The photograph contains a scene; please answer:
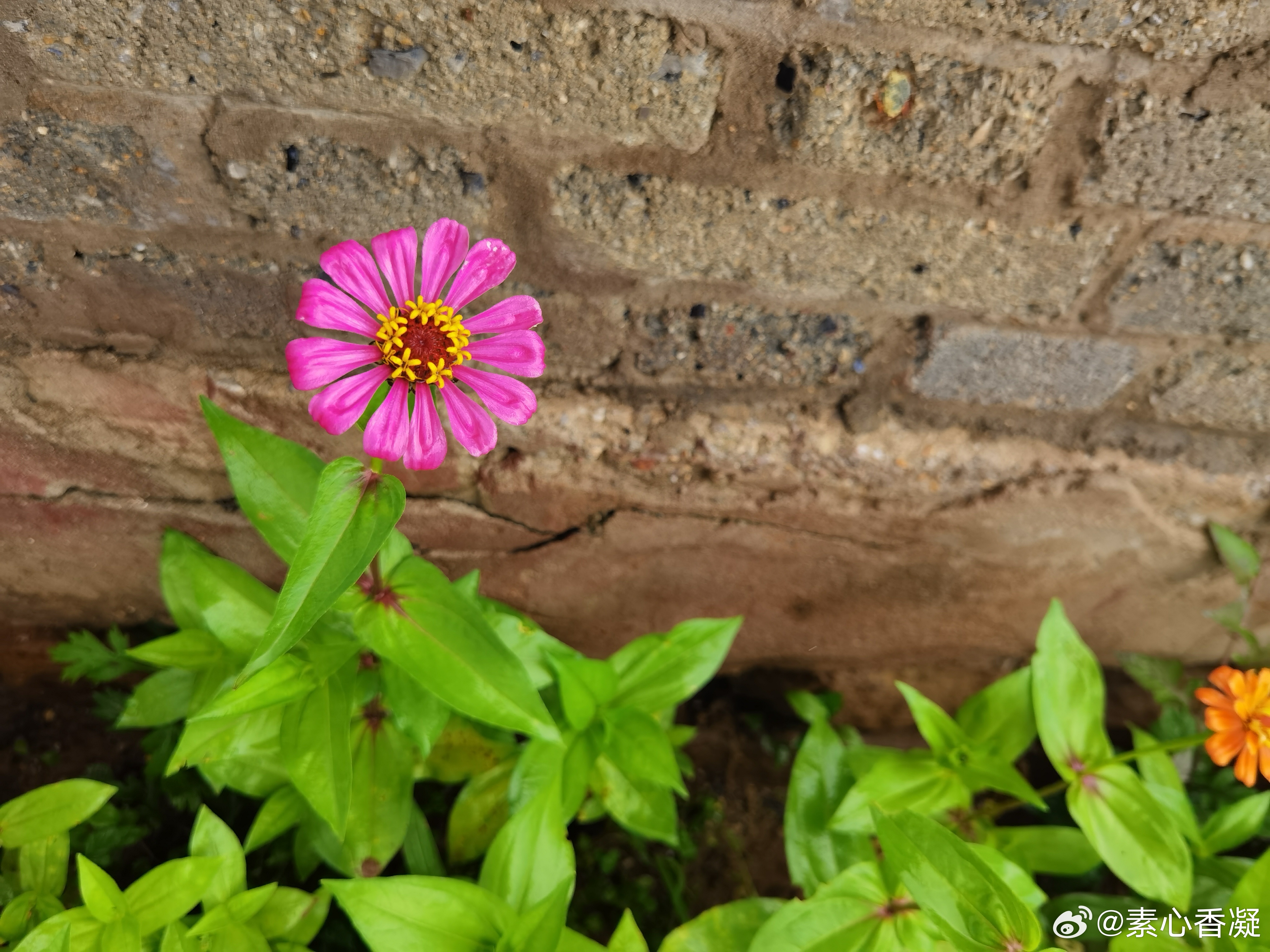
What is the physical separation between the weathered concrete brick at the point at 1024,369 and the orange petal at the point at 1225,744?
0.51 meters

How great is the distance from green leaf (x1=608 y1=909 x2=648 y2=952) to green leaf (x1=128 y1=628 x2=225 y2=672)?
650mm

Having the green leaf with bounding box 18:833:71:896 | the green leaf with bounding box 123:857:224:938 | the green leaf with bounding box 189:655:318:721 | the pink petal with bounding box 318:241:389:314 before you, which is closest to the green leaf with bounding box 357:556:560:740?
the green leaf with bounding box 189:655:318:721

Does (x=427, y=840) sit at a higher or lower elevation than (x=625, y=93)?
lower

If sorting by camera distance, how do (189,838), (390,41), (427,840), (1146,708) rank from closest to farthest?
1. (390,41)
2. (427,840)
3. (189,838)
4. (1146,708)

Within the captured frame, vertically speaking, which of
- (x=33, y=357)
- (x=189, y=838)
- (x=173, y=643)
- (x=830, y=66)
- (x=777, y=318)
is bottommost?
(x=189, y=838)

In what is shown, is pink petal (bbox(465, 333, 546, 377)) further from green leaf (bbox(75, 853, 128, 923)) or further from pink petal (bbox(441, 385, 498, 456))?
green leaf (bbox(75, 853, 128, 923))

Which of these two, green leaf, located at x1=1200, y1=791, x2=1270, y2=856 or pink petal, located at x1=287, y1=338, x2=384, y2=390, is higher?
green leaf, located at x1=1200, y1=791, x2=1270, y2=856

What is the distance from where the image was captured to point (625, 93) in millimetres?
912

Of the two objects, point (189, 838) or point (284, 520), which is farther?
point (189, 838)

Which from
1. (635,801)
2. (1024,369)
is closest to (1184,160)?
(1024,369)

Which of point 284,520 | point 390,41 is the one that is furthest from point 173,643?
point 390,41

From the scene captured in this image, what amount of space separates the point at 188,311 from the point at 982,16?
1.04 m

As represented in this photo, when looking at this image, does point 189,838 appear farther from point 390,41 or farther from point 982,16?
point 982,16

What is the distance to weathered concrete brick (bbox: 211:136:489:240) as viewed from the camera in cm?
93
